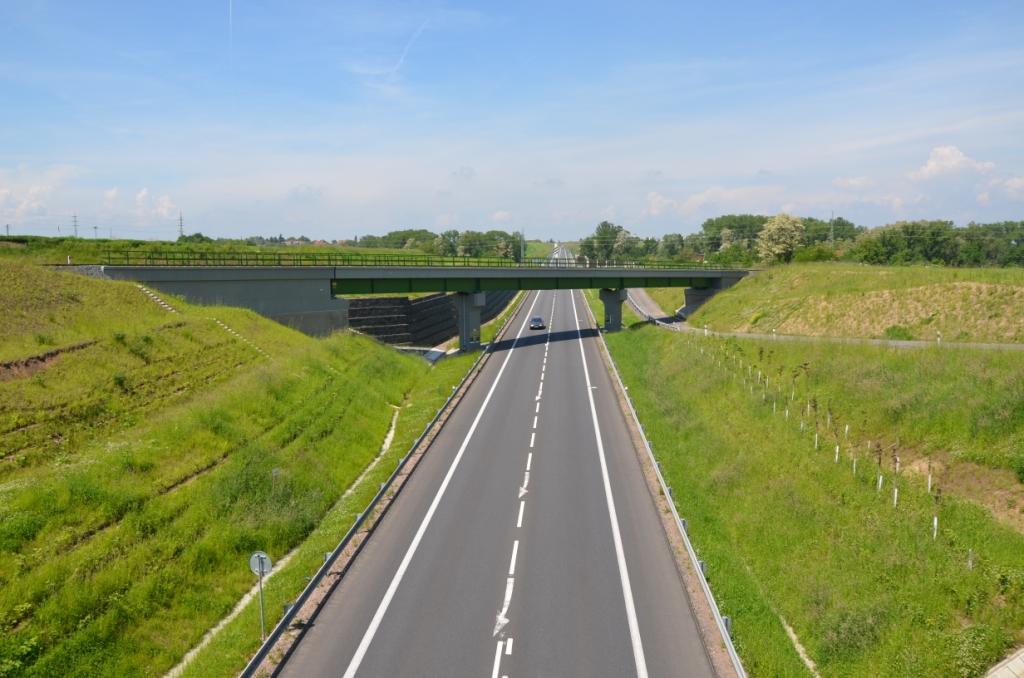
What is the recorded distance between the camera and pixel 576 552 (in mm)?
19844

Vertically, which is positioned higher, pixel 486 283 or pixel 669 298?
pixel 486 283

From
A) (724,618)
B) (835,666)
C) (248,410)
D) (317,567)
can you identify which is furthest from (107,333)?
(835,666)

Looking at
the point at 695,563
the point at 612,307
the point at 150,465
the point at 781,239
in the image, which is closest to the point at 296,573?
the point at 150,465

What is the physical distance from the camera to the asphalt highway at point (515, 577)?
14.8 meters

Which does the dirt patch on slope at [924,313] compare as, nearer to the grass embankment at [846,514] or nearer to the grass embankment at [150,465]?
the grass embankment at [846,514]

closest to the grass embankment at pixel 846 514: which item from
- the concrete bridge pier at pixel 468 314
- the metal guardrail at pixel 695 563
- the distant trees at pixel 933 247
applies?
the metal guardrail at pixel 695 563

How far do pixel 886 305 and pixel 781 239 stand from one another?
58.5m

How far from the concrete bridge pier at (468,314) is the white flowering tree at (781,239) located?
62919mm

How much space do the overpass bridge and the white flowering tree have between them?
35.7m

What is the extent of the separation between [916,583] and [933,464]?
999 cm

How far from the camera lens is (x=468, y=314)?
5934cm

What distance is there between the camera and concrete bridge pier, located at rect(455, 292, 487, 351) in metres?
59.0

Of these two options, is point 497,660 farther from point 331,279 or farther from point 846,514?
point 331,279

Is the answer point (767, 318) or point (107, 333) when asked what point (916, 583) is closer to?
point (107, 333)
